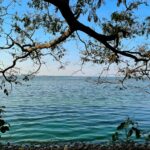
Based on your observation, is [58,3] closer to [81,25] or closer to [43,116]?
[81,25]

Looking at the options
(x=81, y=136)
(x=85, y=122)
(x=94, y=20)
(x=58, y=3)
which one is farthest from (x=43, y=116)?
(x=58, y=3)

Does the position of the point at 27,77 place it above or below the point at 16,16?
below

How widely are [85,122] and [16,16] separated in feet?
56.4

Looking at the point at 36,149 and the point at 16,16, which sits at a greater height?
the point at 16,16

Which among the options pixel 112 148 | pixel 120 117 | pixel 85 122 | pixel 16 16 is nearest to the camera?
pixel 16 16

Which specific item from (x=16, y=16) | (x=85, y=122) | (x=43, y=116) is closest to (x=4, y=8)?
(x=16, y=16)

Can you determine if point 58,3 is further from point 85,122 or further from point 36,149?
point 85,122

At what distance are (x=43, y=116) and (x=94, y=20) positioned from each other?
2168 centimetres

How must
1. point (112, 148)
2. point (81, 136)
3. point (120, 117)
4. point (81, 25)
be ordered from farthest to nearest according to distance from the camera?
1. point (120, 117)
2. point (81, 136)
3. point (112, 148)
4. point (81, 25)

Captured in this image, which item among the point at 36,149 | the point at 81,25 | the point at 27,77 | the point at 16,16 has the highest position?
the point at 16,16

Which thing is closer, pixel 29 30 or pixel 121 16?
pixel 121 16

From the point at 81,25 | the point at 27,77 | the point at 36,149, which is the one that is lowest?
the point at 36,149

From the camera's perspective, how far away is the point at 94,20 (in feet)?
49.6

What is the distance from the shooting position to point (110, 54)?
55.4 ft
